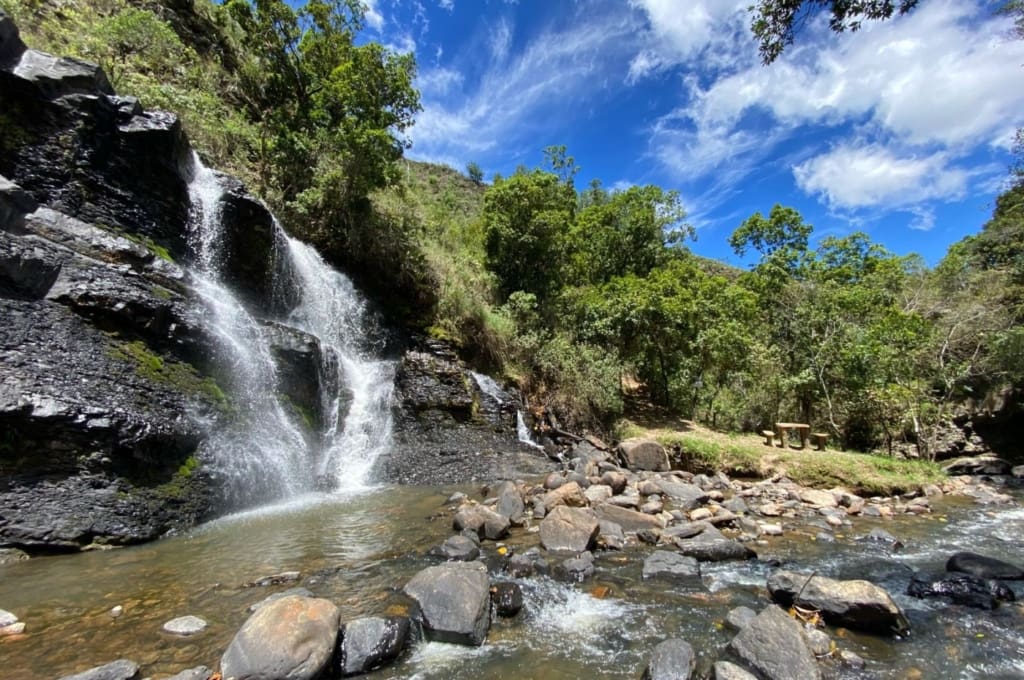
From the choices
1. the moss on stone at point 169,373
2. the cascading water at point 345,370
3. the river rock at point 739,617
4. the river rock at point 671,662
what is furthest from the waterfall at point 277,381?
the river rock at point 739,617

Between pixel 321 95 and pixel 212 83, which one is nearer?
pixel 321 95

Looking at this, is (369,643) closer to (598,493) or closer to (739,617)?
(739,617)

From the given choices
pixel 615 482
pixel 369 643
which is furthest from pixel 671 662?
pixel 615 482

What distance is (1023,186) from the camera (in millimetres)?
22234

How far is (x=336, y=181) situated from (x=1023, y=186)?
31651 millimetres

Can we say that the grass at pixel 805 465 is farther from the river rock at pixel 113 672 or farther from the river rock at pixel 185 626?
the river rock at pixel 113 672

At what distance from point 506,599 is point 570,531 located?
217 cm

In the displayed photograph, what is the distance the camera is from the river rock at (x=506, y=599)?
5098 mm

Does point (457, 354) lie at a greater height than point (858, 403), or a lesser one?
greater

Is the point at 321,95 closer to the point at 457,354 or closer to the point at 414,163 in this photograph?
the point at 457,354

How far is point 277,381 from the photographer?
10914 mm

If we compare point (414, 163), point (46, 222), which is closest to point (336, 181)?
point (46, 222)

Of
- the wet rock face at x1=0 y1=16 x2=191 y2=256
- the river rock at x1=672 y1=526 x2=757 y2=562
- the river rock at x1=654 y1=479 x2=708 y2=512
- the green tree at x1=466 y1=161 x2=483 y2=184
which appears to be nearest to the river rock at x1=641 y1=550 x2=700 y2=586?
the river rock at x1=672 y1=526 x2=757 y2=562

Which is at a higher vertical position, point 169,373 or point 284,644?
point 169,373
